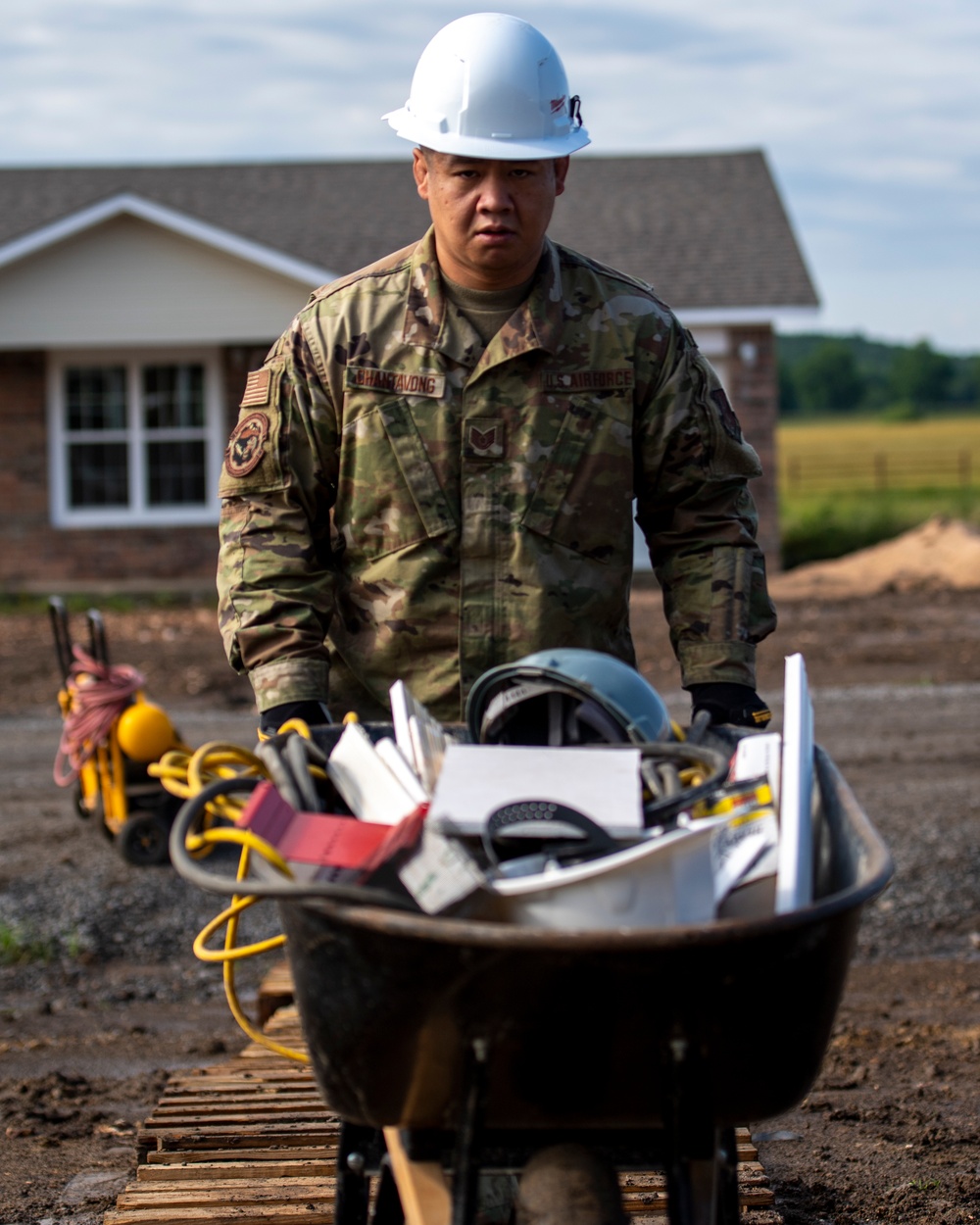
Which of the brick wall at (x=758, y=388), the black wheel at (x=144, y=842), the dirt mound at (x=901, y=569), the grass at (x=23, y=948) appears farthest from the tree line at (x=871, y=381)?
the grass at (x=23, y=948)

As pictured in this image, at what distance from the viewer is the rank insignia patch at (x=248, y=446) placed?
3049 millimetres

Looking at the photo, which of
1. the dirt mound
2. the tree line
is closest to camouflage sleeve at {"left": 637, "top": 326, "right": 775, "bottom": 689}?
the dirt mound

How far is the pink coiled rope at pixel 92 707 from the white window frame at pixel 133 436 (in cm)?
1046

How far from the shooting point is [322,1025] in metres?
1.92

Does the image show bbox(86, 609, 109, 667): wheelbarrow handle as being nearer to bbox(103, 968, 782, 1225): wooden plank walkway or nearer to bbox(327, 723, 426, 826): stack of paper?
bbox(103, 968, 782, 1225): wooden plank walkway

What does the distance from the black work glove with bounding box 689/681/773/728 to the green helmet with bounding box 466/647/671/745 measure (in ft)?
1.51

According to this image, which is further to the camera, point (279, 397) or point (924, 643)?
point (924, 643)

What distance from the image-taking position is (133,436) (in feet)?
58.2

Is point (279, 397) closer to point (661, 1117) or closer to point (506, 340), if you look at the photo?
point (506, 340)

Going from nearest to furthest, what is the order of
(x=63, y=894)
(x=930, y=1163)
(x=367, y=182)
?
(x=930, y=1163) → (x=63, y=894) → (x=367, y=182)

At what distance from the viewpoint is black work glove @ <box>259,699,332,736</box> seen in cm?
280

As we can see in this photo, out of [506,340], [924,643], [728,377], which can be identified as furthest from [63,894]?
[728,377]

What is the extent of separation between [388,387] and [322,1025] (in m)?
1.49

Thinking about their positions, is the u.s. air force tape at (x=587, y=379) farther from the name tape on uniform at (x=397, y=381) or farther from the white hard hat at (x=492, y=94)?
the white hard hat at (x=492, y=94)
